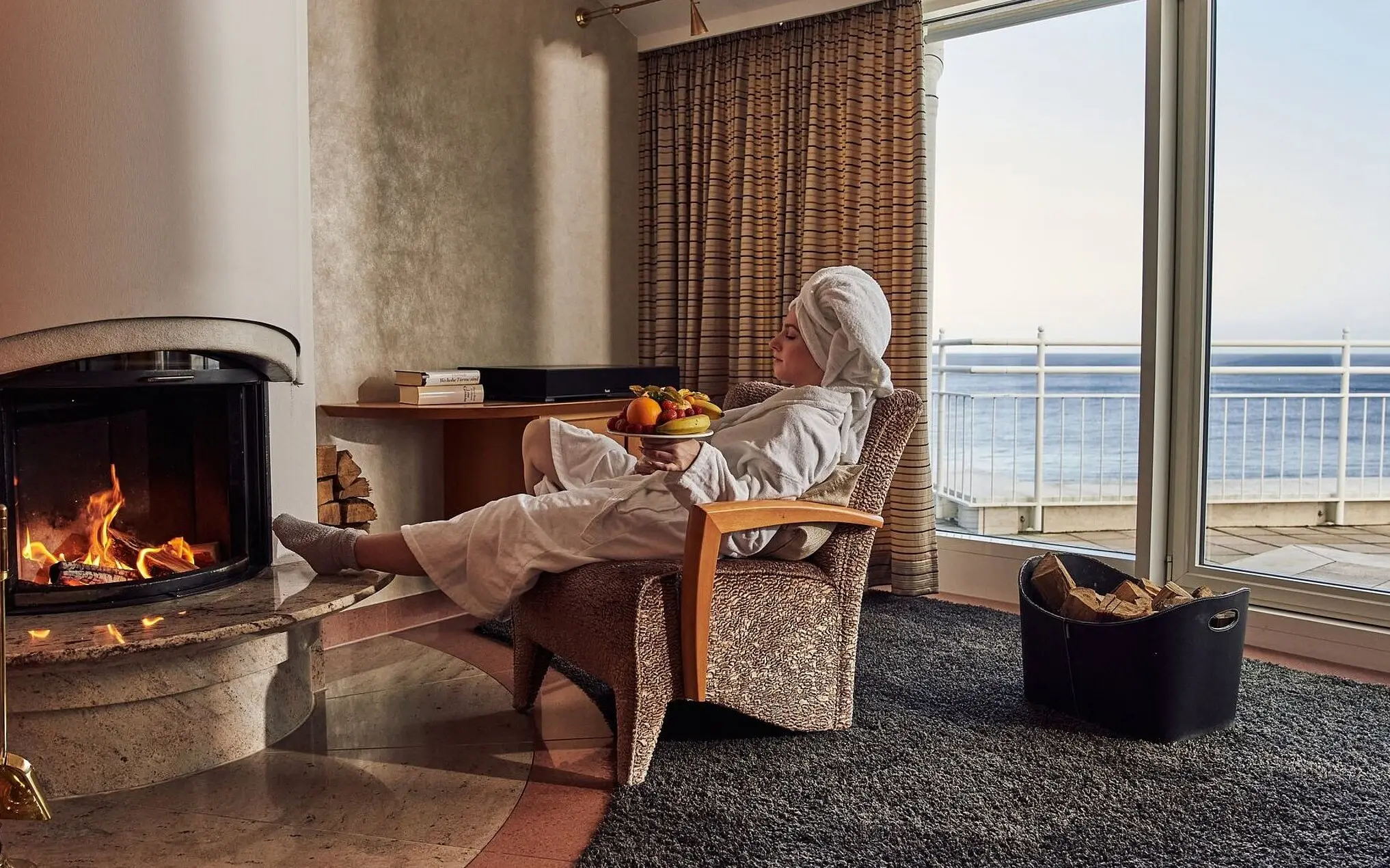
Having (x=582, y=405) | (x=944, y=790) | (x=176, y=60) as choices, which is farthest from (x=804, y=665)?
(x=176, y=60)

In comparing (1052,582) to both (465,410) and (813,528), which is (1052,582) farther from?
(465,410)

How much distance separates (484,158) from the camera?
3.70 metres

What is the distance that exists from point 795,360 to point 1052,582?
0.87 metres

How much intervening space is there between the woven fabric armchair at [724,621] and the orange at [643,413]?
0.24 m

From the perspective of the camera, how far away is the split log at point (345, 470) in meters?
3.17

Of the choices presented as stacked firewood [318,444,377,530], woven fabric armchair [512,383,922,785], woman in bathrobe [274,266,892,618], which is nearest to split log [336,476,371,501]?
stacked firewood [318,444,377,530]

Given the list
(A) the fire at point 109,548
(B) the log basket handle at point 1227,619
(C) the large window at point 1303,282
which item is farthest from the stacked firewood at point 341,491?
(C) the large window at point 1303,282

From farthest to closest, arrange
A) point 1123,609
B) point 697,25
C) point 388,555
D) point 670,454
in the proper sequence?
1. point 697,25
2. point 1123,609
3. point 388,555
4. point 670,454

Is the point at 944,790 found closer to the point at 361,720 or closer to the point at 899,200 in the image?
the point at 361,720

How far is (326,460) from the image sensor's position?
3.12 m

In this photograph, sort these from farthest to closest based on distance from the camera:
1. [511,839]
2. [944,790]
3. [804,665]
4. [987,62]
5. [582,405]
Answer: [987,62]
[582,405]
[804,665]
[944,790]
[511,839]

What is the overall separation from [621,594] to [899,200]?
2.20 metres

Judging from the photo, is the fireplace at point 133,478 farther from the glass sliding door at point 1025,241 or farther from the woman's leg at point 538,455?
the glass sliding door at point 1025,241

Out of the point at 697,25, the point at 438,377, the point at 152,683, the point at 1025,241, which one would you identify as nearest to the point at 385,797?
the point at 152,683
